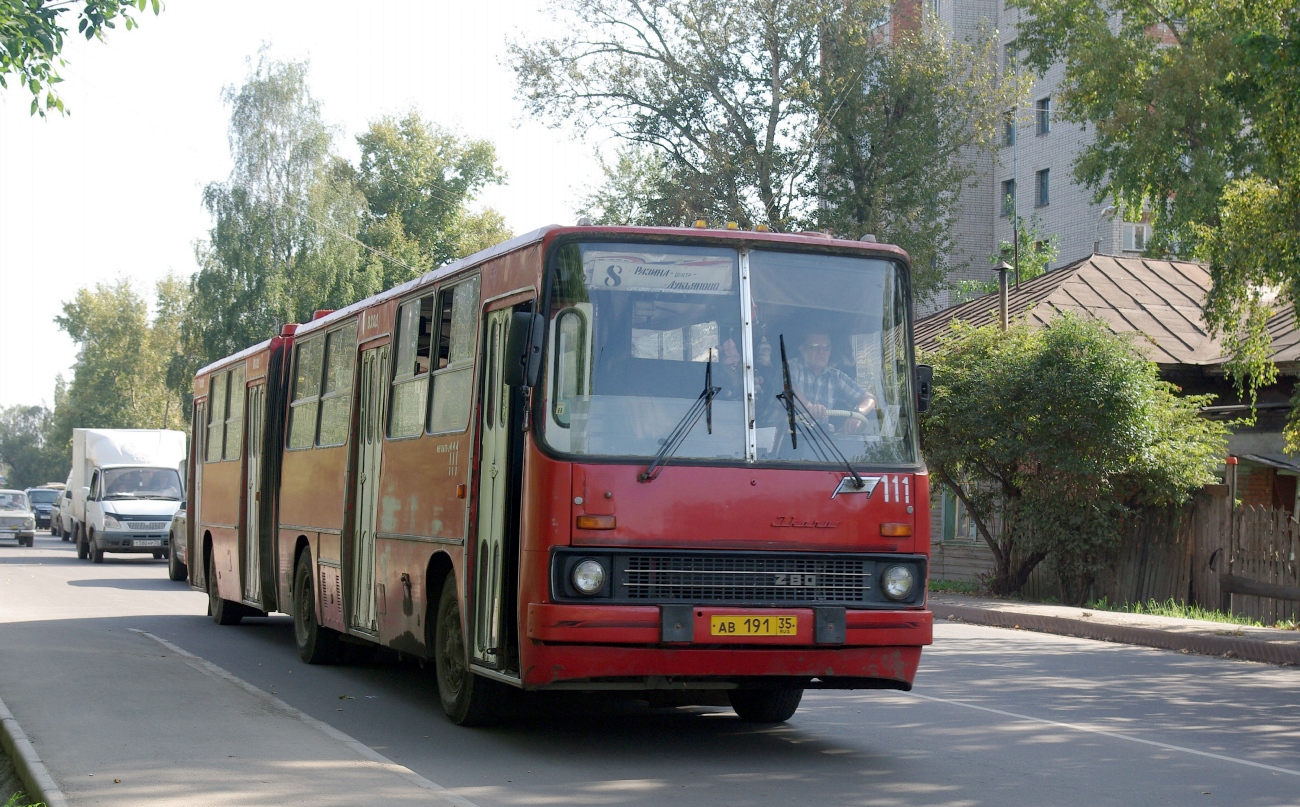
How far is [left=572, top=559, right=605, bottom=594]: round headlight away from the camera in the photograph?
27.0 feet

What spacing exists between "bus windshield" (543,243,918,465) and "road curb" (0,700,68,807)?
2.96 metres

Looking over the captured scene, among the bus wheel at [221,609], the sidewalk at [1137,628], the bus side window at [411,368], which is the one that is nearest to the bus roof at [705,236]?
the bus side window at [411,368]

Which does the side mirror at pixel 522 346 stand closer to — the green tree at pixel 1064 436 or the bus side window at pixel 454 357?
the bus side window at pixel 454 357

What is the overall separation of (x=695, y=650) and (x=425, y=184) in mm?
74830

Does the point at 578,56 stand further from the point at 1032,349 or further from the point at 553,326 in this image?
the point at 553,326

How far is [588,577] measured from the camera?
325 inches

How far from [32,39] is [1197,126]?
1800 cm

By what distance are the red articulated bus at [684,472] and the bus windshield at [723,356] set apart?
0.01 metres

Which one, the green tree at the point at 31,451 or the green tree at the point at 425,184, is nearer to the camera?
the green tree at the point at 425,184

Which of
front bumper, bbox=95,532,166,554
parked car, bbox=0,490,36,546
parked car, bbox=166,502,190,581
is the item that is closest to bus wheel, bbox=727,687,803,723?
parked car, bbox=166,502,190,581

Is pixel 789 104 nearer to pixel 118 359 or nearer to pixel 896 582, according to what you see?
pixel 896 582

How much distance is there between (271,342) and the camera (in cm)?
1596

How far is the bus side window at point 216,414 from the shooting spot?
60.8ft

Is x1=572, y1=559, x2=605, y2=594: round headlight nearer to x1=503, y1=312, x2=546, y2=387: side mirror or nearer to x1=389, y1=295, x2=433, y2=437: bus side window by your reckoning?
x1=503, y1=312, x2=546, y2=387: side mirror
